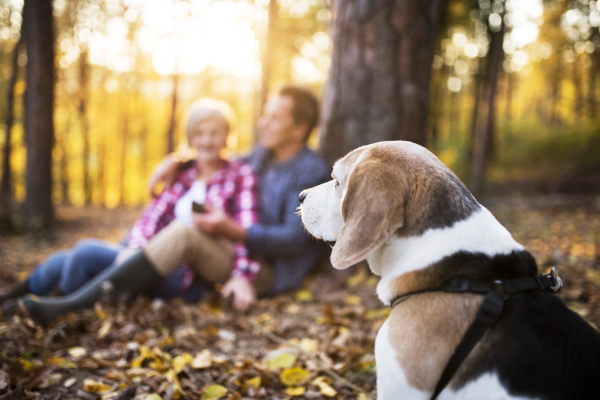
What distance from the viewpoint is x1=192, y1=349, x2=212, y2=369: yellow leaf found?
8.84 ft

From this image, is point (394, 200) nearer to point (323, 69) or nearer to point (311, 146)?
point (311, 146)

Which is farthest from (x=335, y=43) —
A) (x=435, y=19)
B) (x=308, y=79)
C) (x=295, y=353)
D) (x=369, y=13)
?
(x=308, y=79)

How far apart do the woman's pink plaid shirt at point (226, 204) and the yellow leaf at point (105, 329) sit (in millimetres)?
914

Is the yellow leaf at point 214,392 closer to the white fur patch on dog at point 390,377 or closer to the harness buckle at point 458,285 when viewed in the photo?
the white fur patch on dog at point 390,377

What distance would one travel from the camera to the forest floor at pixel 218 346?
2.42 meters

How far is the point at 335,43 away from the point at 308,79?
13795 mm

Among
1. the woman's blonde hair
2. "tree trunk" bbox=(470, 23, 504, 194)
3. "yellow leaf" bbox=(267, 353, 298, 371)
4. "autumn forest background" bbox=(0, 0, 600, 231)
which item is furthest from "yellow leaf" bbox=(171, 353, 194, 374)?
"tree trunk" bbox=(470, 23, 504, 194)

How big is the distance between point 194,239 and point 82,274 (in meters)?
1.22

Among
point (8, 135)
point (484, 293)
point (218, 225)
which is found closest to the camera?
point (484, 293)

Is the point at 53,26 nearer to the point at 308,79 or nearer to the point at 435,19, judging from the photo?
the point at 435,19

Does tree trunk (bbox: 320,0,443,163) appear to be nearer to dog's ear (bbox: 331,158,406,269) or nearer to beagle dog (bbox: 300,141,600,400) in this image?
beagle dog (bbox: 300,141,600,400)

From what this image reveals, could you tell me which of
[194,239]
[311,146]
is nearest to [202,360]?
[194,239]

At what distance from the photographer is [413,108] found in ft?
13.2

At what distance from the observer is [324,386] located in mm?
2438
